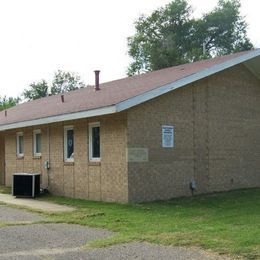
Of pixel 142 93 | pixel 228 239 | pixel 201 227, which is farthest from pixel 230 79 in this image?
pixel 228 239

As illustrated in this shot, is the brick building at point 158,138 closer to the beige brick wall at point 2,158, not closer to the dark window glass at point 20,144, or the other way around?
the dark window glass at point 20,144

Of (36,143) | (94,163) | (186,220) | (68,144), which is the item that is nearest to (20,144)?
(36,143)

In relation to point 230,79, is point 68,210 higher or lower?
lower

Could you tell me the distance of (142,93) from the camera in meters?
15.1

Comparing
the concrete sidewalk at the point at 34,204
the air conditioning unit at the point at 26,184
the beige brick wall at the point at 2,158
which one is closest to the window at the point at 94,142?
the concrete sidewalk at the point at 34,204

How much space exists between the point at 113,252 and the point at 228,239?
6.88 ft

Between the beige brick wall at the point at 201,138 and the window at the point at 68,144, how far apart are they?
3390mm

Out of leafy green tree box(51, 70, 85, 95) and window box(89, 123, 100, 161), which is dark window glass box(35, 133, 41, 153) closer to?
window box(89, 123, 100, 161)

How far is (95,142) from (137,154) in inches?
77.7

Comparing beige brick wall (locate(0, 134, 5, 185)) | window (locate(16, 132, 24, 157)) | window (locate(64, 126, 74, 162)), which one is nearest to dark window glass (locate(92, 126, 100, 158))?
window (locate(64, 126, 74, 162))

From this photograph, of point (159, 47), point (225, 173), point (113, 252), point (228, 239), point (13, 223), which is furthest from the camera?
point (159, 47)

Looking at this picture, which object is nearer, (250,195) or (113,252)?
(113,252)

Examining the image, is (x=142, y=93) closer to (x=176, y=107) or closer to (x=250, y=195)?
(x=176, y=107)

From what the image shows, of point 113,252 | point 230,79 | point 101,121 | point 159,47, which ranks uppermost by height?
point 159,47
